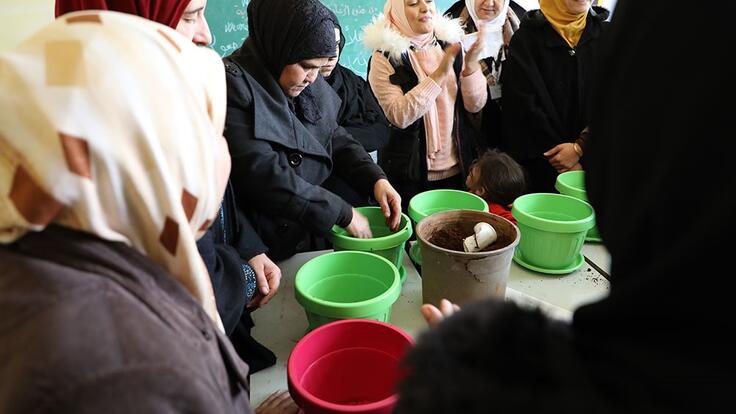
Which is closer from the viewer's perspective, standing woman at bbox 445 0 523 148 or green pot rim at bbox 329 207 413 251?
green pot rim at bbox 329 207 413 251

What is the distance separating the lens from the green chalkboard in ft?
9.12

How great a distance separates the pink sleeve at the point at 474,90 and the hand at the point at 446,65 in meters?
0.13

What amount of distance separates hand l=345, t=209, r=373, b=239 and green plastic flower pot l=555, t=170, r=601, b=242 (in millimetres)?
632

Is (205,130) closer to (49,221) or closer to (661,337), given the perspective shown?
(49,221)

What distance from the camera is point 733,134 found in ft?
1.17

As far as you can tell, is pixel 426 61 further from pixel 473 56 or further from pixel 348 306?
pixel 348 306

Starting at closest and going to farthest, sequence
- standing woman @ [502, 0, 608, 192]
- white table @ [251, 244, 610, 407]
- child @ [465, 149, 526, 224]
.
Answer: white table @ [251, 244, 610, 407]
child @ [465, 149, 526, 224]
standing woman @ [502, 0, 608, 192]

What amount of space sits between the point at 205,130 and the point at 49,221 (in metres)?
0.20

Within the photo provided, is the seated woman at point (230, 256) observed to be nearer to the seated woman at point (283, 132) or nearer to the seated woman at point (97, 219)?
the seated woman at point (283, 132)

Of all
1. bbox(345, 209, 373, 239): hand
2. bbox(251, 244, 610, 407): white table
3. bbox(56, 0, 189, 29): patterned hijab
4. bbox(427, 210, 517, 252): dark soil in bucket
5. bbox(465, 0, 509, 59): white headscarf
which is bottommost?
→ bbox(251, 244, 610, 407): white table

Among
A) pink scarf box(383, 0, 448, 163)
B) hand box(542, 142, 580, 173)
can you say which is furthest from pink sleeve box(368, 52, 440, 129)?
hand box(542, 142, 580, 173)

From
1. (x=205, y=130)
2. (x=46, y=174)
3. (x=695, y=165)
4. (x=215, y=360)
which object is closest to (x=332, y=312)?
(x=215, y=360)

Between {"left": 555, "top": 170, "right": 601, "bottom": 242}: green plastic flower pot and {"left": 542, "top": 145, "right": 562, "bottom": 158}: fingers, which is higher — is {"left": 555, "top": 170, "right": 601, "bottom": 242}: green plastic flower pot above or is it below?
above

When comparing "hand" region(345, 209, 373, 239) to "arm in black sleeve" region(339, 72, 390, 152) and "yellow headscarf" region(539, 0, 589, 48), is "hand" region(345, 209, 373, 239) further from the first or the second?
"yellow headscarf" region(539, 0, 589, 48)
